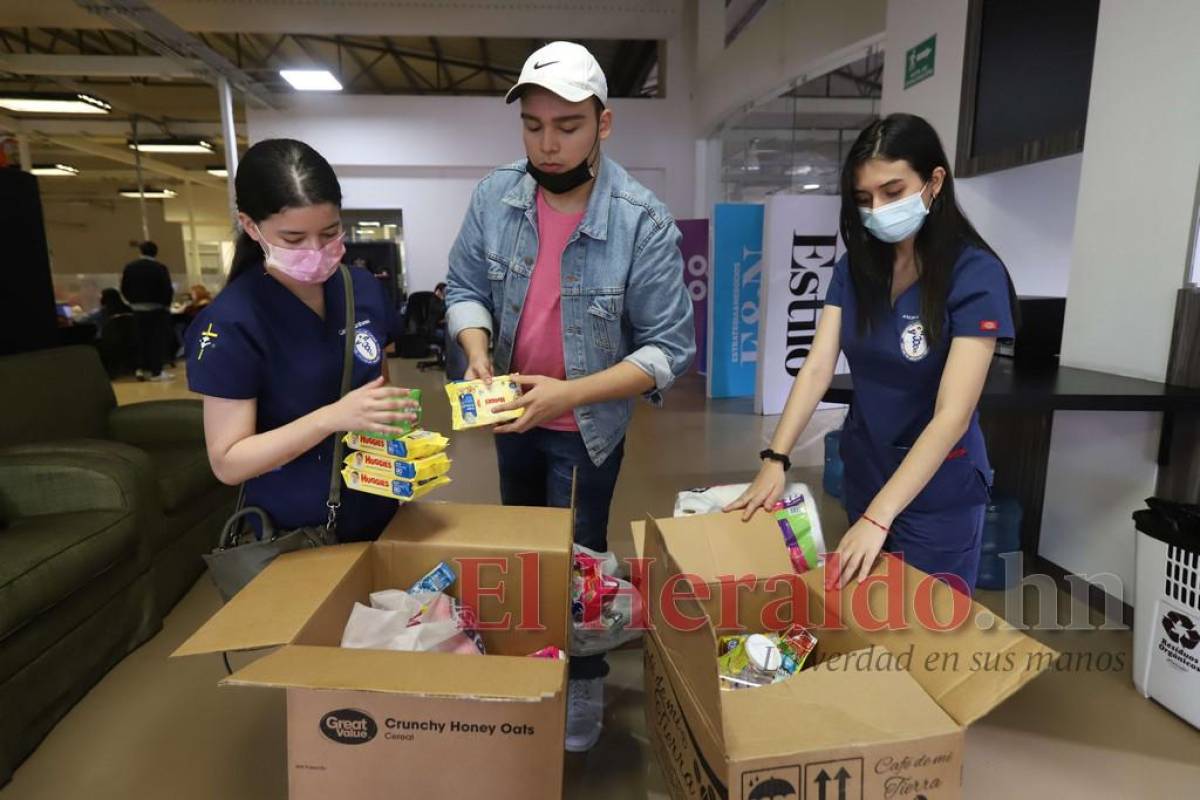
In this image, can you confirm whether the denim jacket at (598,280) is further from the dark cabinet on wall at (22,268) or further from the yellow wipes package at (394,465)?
the dark cabinet on wall at (22,268)

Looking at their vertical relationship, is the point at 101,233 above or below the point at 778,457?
above

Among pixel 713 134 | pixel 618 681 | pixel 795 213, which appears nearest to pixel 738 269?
pixel 795 213

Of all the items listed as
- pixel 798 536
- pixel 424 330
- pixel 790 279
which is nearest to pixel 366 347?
pixel 798 536

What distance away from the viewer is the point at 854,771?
2.73ft

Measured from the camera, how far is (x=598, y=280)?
4.70 ft

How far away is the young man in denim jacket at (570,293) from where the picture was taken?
1.36m

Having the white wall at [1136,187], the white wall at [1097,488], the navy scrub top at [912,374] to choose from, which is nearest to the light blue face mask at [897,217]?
the navy scrub top at [912,374]

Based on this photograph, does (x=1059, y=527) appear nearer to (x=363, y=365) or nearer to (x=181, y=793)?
(x=363, y=365)

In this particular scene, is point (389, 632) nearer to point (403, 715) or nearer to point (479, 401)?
point (403, 715)

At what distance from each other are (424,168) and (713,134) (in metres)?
3.91

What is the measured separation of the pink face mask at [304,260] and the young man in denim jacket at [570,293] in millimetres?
324

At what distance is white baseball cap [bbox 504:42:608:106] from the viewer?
1228 mm

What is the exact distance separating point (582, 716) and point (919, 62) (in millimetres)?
3755

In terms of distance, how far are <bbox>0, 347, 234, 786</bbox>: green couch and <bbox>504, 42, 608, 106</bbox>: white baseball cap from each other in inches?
68.6
